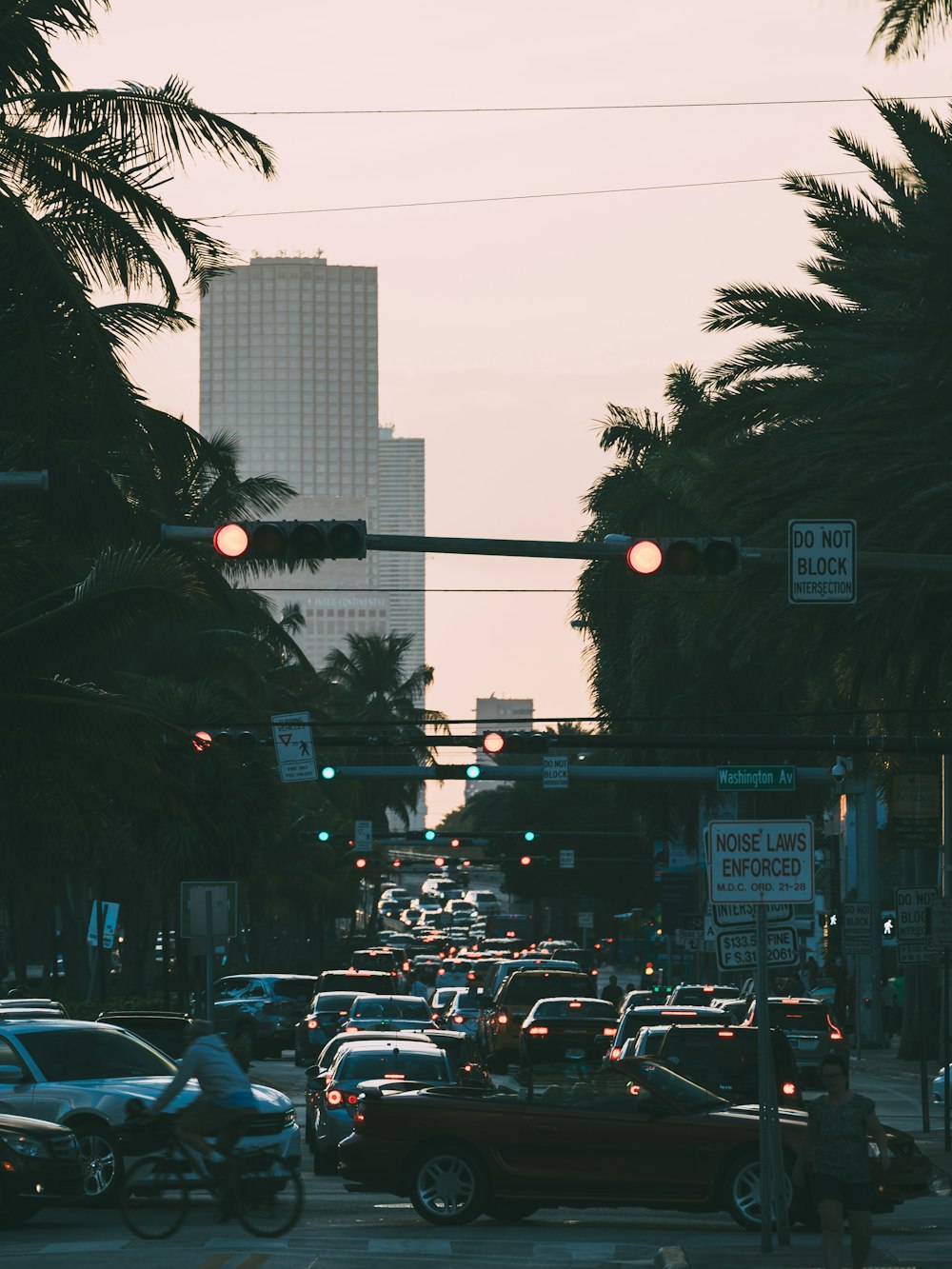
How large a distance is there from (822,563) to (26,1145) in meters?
8.17

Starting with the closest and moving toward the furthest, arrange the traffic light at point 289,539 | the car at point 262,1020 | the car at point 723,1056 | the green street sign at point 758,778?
1. the traffic light at point 289,539
2. the car at point 723,1056
3. the green street sign at point 758,778
4. the car at point 262,1020

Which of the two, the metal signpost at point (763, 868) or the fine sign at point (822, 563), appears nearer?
the metal signpost at point (763, 868)

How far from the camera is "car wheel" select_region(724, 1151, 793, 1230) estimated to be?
17.8 meters

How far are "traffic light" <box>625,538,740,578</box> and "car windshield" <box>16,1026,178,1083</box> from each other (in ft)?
21.0

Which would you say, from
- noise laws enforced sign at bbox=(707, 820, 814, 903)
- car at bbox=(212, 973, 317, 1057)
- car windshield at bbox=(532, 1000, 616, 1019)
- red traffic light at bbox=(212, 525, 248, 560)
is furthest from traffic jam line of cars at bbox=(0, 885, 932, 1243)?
car at bbox=(212, 973, 317, 1057)

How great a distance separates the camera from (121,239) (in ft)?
82.0

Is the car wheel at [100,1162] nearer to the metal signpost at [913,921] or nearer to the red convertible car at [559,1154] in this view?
→ the red convertible car at [559,1154]

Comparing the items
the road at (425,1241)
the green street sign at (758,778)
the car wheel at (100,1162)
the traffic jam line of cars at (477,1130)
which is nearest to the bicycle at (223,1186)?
the road at (425,1241)

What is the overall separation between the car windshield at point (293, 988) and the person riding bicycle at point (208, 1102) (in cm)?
3142

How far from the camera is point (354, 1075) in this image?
75.6 ft

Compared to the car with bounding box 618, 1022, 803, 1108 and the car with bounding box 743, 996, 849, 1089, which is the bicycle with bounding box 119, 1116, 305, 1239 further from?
the car with bounding box 743, 996, 849, 1089

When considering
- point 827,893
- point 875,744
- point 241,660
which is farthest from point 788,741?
point 827,893

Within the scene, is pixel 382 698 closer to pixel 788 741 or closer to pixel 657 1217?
pixel 788 741

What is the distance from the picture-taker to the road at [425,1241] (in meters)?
15.4
